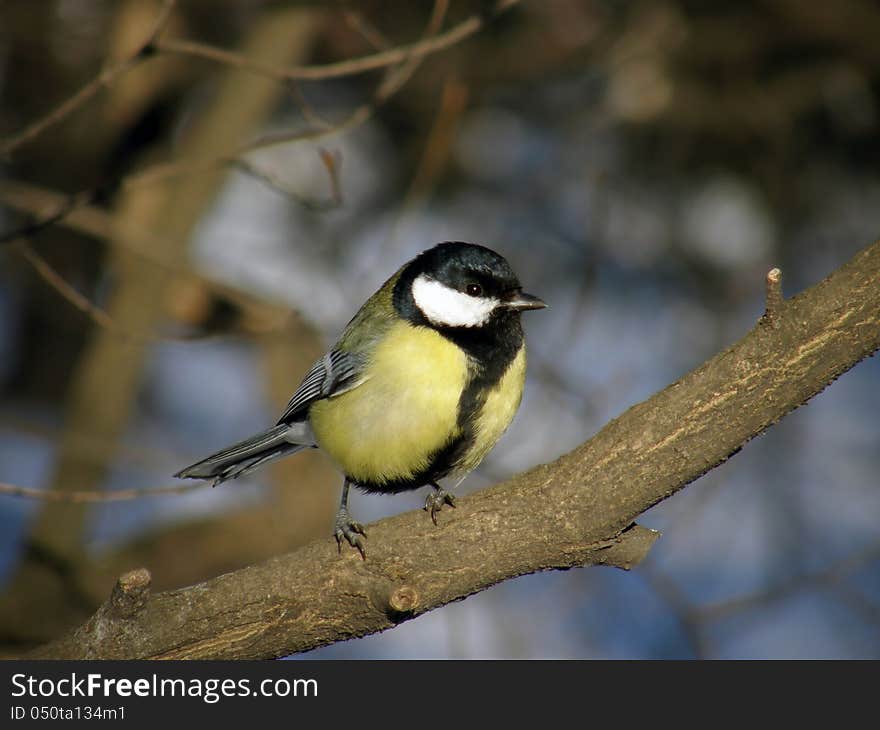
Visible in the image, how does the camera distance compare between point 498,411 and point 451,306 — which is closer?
point 498,411

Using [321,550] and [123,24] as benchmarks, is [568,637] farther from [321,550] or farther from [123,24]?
[123,24]

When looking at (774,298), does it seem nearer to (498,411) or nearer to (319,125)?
(498,411)

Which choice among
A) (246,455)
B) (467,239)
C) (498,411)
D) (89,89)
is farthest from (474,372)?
(467,239)

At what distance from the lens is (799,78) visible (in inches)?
264

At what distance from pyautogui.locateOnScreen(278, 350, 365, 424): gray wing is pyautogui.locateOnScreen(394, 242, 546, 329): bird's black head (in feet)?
0.86

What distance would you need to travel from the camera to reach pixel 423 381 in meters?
3.53

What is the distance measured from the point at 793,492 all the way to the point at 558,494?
15.7 ft

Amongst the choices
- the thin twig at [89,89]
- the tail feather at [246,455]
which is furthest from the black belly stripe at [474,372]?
the thin twig at [89,89]

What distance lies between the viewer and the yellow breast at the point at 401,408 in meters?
3.51

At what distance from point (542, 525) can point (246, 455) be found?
1494mm

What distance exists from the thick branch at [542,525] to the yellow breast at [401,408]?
13.4 inches

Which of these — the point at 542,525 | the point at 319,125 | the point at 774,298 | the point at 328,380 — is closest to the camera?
the point at 774,298

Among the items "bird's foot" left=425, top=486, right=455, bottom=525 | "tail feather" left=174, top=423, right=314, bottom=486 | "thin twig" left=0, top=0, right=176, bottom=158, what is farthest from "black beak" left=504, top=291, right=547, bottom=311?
"thin twig" left=0, top=0, right=176, bottom=158

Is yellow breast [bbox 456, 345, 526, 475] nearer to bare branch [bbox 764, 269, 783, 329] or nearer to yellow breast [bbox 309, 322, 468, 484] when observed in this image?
yellow breast [bbox 309, 322, 468, 484]
